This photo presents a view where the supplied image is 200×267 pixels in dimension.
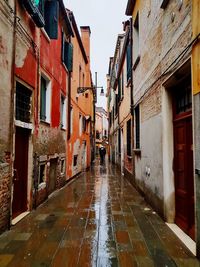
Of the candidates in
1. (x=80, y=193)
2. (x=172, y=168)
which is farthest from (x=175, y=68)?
(x=80, y=193)

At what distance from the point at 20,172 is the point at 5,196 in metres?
1.17

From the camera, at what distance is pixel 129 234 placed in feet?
14.0

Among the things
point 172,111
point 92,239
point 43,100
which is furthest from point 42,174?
point 172,111

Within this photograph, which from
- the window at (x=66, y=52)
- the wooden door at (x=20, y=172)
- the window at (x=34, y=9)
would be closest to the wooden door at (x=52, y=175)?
the wooden door at (x=20, y=172)

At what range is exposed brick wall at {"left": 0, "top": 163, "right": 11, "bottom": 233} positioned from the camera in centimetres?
429

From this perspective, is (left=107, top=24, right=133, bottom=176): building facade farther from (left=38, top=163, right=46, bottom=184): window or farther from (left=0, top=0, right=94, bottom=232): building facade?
(left=38, top=163, right=46, bottom=184): window

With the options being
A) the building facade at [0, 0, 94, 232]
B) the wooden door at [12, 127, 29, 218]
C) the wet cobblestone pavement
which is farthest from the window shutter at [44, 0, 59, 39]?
the wet cobblestone pavement

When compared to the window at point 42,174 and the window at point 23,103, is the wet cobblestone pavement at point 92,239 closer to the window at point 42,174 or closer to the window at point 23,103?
the window at point 42,174

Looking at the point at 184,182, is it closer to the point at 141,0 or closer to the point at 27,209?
the point at 27,209

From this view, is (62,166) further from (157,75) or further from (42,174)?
(157,75)

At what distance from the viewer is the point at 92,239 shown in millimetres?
4031

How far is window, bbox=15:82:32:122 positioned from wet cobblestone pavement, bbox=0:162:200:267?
2.35 metres

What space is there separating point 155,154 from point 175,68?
7.43 feet

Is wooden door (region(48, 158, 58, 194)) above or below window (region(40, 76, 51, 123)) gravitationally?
below
